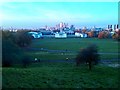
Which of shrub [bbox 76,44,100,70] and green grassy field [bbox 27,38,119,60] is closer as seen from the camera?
shrub [bbox 76,44,100,70]

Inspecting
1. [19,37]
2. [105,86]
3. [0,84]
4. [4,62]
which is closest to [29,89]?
[0,84]

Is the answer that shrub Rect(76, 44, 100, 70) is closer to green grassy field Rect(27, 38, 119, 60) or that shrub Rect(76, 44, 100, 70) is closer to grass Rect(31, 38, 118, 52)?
green grassy field Rect(27, 38, 119, 60)

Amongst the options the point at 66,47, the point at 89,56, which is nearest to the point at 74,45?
the point at 66,47

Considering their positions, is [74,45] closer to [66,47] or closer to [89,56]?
[66,47]

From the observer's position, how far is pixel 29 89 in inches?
309

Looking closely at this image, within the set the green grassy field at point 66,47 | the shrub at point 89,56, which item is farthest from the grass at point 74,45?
the shrub at point 89,56

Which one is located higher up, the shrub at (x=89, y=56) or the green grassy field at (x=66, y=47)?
the shrub at (x=89, y=56)

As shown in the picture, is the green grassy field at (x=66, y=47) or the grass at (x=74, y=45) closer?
the green grassy field at (x=66, y=47)

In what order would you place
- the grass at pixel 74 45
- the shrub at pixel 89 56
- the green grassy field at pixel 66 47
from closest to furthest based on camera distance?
the shrub at pixel 89 56 → the green grassy field at pixel 66 47 → the grass at pixel 74 45

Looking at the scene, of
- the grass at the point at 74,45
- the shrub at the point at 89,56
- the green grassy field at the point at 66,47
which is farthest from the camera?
the grass at the point at 74,45

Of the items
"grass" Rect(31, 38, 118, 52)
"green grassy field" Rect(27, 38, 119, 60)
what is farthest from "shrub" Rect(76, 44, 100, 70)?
"grass" Rect(31, 38, 118, 52)

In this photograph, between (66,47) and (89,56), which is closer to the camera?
(89,56)

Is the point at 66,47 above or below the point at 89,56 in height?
below

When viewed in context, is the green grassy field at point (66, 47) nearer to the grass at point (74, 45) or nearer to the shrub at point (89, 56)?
the grass at point (74, 45)
